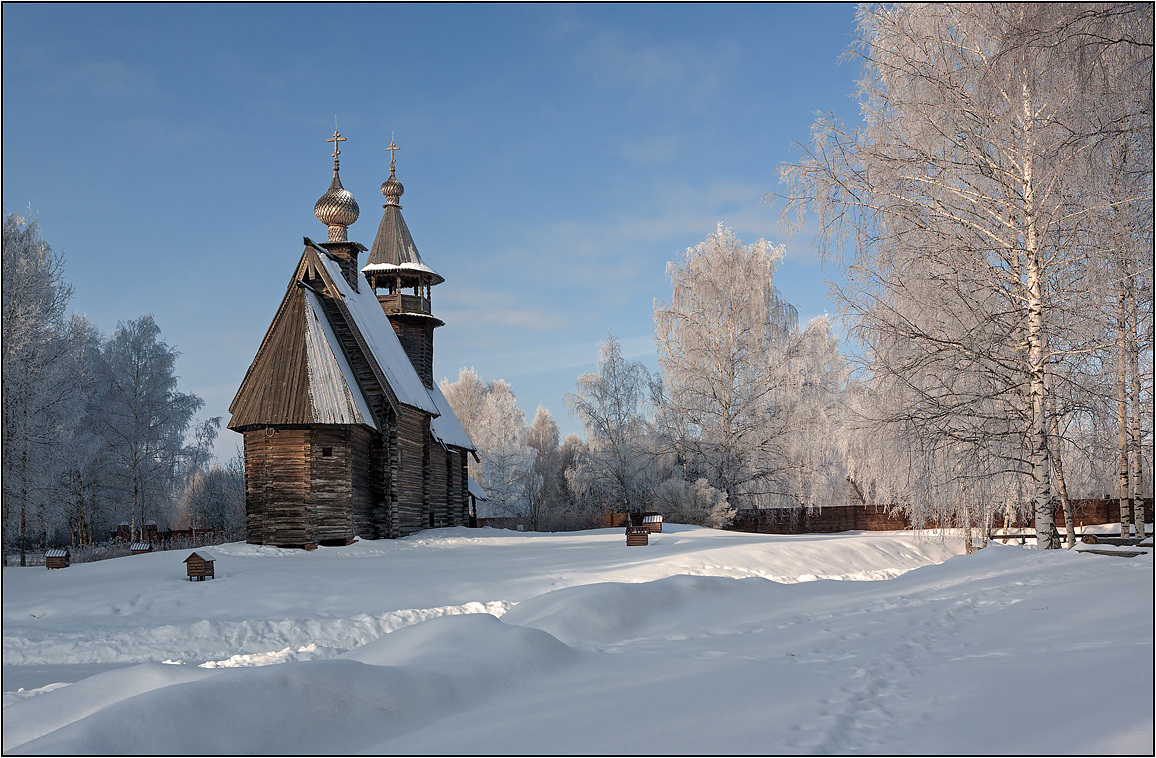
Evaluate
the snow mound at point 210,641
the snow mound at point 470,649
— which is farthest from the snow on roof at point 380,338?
the snow mound at point 470,649

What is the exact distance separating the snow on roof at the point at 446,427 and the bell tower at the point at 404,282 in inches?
42.6

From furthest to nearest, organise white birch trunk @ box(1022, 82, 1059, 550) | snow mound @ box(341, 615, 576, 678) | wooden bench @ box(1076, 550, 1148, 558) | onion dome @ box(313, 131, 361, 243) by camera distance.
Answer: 1. onion dome @ box(313, 131, 361, 243)
2. white birch trunk @ box(1022, 82, 1059, 550)
3. wooden bench @ box(1076, 550, 1148, 558)
4. snow mound @ box(341, 615, 576, 678)

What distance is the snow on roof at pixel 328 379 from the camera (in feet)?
65.9

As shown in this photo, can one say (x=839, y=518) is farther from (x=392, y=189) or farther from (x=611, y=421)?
(x=392, y=189)

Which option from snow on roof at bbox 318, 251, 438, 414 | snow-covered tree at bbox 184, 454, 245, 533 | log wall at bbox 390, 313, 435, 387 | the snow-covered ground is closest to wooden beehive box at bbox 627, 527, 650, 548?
the snow-covered ground

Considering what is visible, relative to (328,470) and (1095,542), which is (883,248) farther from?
(328,470)

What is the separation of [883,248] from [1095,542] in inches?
203

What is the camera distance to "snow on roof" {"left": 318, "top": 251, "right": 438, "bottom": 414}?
22953mm

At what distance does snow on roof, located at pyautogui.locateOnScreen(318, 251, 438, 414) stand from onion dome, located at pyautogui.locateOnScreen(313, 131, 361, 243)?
4.35ft

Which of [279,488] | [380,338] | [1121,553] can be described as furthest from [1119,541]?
[380,338]

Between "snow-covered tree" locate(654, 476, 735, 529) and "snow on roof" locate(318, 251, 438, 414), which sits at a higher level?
"snow on roof" locate(318, 251, 438, 414)

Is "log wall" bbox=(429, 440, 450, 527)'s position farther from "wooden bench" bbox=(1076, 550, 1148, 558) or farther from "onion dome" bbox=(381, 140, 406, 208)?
"wooden bench" bbox=(1076, 550, 1148, 558)

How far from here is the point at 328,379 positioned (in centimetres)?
2072

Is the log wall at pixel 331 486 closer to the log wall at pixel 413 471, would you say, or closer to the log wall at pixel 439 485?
the log wall at pixel 413 471
